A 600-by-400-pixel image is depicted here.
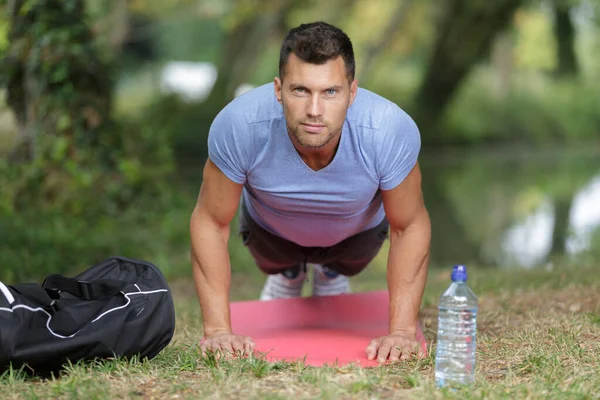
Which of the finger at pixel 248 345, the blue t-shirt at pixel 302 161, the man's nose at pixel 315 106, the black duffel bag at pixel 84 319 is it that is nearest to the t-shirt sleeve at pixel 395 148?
the blue t-shirt at pixel 302 161

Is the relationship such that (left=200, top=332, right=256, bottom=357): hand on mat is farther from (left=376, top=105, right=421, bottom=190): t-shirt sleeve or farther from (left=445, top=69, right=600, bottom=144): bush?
(left=445, top=69, right=600, bottom=144): bush

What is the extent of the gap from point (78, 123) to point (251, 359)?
18.0 feet

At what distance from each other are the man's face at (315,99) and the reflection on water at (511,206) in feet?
17.3

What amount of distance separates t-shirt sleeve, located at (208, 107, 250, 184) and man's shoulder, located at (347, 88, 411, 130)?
46 cm

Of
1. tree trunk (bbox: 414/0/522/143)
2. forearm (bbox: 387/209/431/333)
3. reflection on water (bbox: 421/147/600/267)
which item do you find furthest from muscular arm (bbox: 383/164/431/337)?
tree trunk (bbox: 414/0/522/143)

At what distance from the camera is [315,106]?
11.7 ft

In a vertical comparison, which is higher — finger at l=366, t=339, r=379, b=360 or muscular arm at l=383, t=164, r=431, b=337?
muscular arm at l=383, t=164, r=431, b=337

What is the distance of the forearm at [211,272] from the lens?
12.8 feet

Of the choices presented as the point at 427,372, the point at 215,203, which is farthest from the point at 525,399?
the point at 215,203

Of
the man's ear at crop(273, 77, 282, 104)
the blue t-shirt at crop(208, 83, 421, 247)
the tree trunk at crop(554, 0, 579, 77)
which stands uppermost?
the tree trunk at crop(554, 0, 579, 77)

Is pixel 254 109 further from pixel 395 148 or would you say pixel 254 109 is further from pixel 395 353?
pixel 395 353

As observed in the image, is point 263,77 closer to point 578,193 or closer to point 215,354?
point 578,193

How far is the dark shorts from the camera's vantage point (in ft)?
15.4

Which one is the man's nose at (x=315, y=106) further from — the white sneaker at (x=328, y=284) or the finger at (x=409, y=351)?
the white sneaker at (x=328, y=284)
